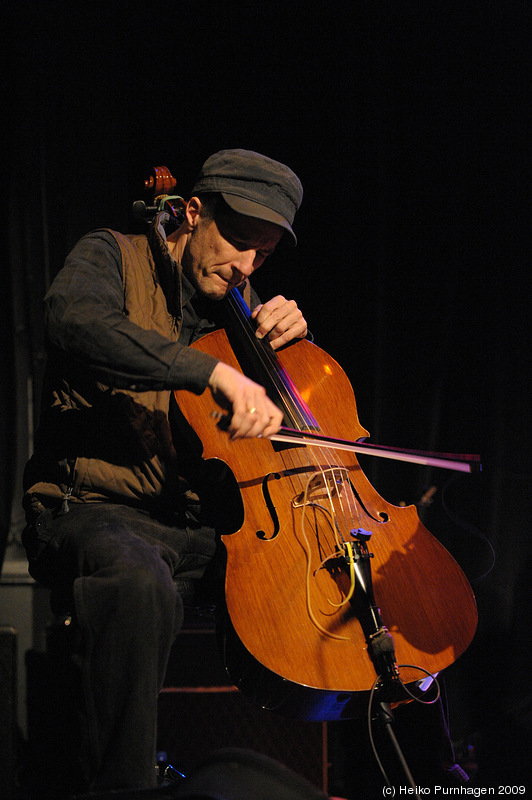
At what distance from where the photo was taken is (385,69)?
7.92ft

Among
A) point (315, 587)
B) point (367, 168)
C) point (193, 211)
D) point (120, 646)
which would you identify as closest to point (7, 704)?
point (120, 646)

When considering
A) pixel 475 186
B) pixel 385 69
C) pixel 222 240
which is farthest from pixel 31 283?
pixel 475 186

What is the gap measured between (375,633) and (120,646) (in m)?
0.46

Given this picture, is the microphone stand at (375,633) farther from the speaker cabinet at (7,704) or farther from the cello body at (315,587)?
the speaker cabinet at (7,704)

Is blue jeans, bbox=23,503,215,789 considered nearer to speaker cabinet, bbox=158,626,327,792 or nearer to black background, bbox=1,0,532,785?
speaker cabinet, bbox=158,626,327,792

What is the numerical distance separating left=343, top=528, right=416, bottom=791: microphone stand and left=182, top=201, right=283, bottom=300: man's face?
797 millimetres

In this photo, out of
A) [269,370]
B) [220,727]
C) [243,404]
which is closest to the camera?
[243,404]

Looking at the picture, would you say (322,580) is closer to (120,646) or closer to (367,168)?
(120,646)

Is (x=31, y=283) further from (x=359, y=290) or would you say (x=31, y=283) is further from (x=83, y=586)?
(x=83, y=586)

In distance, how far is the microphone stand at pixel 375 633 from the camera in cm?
113

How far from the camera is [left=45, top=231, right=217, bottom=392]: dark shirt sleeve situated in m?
1.24

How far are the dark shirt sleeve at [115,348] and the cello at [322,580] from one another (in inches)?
4.6

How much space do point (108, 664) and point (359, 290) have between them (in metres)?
1.78

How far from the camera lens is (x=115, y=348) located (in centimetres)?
124
